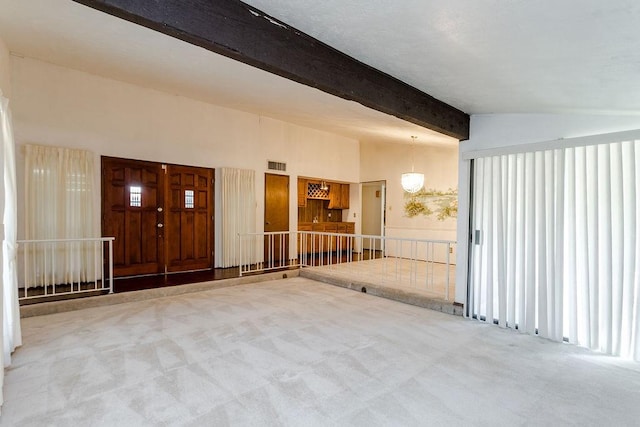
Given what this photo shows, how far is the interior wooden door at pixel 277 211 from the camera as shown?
708 cm

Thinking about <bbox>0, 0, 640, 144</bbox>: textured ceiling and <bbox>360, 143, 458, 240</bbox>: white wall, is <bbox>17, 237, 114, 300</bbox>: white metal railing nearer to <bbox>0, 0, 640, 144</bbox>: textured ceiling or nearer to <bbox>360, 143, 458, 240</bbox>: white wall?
<bbox>0, 0, 640, 144</bbox>: textured ceiling

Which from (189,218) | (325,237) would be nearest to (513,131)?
(189,218)

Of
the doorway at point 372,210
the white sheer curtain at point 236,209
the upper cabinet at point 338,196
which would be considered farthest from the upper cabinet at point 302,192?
the doorway at point 372,210

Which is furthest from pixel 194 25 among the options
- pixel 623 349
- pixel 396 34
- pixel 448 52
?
pixel 623 349

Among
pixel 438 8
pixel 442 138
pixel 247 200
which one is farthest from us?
pixel 247 200

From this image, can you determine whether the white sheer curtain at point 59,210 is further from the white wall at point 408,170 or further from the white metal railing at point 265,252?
the white wall at point 408,170

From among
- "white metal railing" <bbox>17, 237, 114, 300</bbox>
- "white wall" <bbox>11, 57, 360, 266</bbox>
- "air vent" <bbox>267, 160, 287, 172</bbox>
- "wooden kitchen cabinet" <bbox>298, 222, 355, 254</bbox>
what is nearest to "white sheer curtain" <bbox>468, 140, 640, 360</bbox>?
"wooden kitchen cabinet" <bbox>298, 222, 355, 254</bbox>

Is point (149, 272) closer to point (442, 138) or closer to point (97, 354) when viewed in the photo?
point (97, 354)

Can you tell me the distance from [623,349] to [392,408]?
240cm

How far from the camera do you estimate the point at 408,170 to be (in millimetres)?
8273

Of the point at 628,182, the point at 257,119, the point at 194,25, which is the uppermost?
the point at 257,119

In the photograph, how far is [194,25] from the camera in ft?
5.92

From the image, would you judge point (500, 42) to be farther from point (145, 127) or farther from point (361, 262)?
point (361, 262)

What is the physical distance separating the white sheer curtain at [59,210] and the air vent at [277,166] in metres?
3.30
